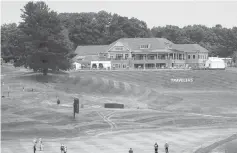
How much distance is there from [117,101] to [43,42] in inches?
995

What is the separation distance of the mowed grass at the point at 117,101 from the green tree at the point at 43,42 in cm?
403

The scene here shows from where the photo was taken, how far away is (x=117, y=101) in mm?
102625

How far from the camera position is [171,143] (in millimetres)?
65312

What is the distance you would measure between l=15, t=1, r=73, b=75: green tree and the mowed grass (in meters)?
4.03

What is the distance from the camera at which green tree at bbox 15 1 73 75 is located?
379ft

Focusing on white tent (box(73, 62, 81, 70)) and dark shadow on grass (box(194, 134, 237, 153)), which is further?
white tent (box(73, 62, 81, 70))

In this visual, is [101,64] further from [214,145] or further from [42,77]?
[214,145]

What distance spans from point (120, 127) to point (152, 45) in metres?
87.2

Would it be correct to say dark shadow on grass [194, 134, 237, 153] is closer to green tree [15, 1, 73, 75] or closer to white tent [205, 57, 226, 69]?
green tree [15, 1, 73, 75]

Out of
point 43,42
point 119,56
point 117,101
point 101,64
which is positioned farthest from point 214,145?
point 119,56

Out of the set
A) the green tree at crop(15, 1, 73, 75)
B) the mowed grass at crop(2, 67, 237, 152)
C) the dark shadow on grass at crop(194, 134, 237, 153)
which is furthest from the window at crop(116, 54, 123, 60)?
the dark shadow on grass at crop(194, 134, 237, 153)

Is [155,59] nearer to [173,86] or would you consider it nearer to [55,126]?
[173,86]

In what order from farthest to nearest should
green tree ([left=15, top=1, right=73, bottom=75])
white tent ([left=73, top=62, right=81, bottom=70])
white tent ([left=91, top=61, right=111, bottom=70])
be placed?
white tent ([left=91, top=61, right=111, bottom=70]), white tent ([left=73, top=62, right=81, bottom=70]), green tree ([left=15, top=1, right=73, bottom=75])

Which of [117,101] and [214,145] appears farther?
[117,101]
